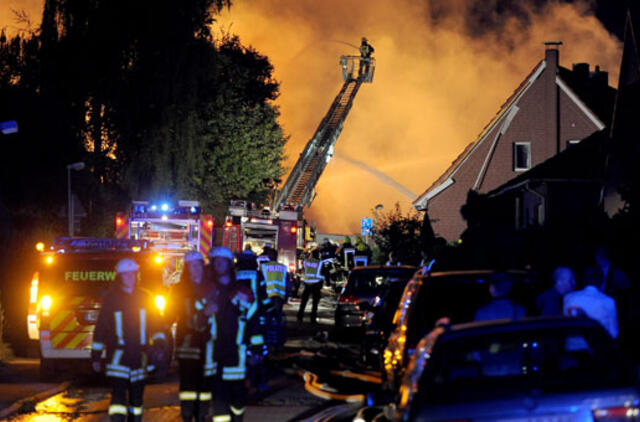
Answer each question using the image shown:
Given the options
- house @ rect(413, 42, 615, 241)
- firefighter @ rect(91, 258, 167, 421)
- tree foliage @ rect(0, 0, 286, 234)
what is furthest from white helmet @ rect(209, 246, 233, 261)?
house @ rect(413, 42, 615, 241)

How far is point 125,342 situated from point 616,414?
4.41 meters

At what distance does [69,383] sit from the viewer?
42.8 ft

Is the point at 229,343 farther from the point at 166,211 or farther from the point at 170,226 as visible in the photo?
the point at 170,226

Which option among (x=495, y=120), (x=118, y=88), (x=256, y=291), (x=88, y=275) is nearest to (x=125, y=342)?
(x=256, y=291)

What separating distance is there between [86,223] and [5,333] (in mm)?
15821

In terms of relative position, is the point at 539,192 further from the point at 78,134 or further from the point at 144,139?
the point at 78,134

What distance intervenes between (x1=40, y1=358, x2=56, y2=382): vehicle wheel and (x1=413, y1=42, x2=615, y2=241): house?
1037 inches

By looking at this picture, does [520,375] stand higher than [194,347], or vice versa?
[520,375]

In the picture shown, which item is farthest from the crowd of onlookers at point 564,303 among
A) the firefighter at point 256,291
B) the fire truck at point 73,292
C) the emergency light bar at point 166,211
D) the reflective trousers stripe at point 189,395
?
the emergency light bar at point 166,211

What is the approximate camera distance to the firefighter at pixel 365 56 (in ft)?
143

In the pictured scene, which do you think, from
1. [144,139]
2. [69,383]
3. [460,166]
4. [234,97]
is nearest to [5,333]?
[69,383]

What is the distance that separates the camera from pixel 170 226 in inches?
912

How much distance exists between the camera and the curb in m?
10.7

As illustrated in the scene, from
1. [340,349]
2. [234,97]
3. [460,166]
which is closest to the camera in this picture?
[340,349]
